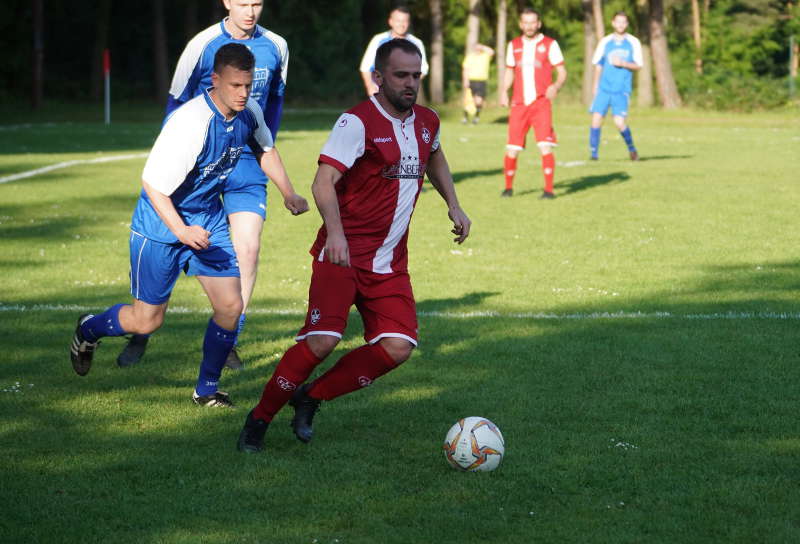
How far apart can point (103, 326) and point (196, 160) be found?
132 cm

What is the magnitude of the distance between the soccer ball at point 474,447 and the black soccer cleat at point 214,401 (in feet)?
5.35

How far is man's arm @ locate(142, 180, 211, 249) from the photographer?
6.11m

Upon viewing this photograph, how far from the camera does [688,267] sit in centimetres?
1151

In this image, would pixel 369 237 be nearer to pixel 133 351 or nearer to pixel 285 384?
pixel 285 384

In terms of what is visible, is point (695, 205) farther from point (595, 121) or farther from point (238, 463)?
point (238, 463)

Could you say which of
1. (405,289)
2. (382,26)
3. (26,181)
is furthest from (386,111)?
(382,26)

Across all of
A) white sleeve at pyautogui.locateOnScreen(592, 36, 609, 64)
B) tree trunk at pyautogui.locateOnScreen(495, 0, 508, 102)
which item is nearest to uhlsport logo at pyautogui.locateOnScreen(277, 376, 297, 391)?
white sleeve at pyautogui.locateOnScreen(592, 36, 609, 64)

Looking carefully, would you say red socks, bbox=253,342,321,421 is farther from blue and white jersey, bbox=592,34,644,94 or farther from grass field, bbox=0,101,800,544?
blue and white jersey, bbox=592,34,644,94

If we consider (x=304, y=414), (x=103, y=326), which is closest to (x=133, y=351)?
(x=103, y=326)

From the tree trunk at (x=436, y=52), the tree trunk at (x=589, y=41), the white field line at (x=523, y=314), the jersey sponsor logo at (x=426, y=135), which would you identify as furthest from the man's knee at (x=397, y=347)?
the tree trunk at (x=589, y=41)

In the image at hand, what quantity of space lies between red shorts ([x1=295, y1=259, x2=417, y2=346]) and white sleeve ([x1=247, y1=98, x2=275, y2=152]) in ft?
4.23

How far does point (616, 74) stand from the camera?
22547 mm

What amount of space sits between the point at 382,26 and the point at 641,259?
160ft

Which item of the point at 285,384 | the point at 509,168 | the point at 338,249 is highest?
the point at 338,249
